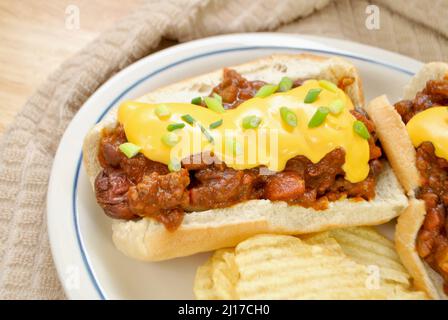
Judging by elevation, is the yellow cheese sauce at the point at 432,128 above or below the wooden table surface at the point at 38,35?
below

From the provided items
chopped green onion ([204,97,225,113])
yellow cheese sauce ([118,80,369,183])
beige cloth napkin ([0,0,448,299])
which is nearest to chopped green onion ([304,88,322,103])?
yellow cheese sauce ([118,80,369,183])

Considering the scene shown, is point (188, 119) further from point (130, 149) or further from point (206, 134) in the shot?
point (130, 149)

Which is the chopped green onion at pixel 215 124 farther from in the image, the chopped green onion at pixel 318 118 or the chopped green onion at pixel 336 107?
the chopped green onion at pixel 336 107

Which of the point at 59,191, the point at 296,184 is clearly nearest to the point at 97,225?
the point at 59,191

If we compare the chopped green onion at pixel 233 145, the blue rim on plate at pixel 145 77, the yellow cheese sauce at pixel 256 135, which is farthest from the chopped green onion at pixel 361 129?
the blue rim on plate at pixel 145 77

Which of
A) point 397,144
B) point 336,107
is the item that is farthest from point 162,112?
point 397,144

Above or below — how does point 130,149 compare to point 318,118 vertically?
below
